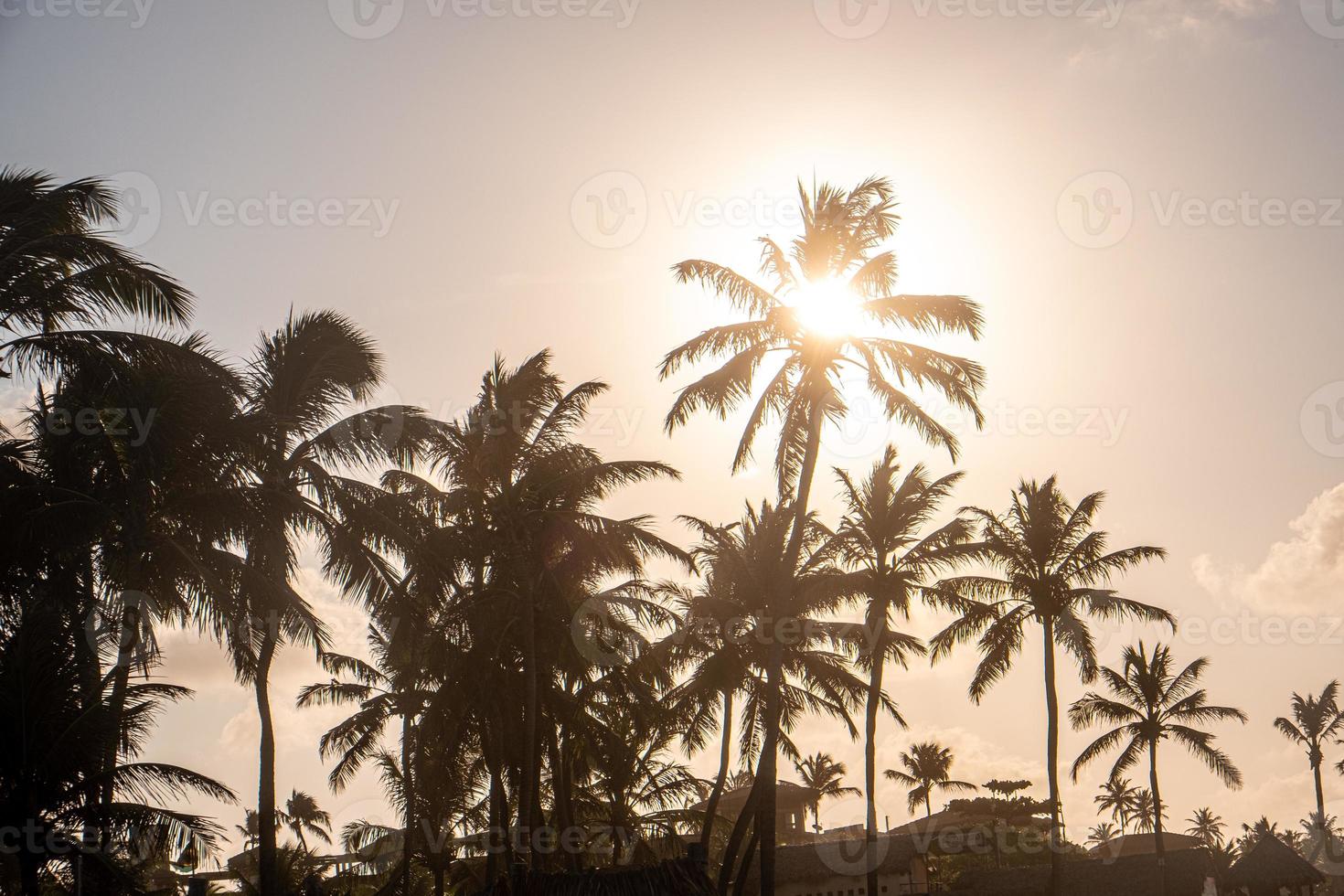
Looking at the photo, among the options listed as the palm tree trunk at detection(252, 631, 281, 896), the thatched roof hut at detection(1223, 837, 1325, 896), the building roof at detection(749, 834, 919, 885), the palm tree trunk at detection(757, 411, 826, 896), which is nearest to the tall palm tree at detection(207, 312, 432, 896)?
the palm tree trunk at detection(252, 631, 281, 896)

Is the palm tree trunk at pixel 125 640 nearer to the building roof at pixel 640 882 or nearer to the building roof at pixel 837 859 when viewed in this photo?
the building roof at pixel 640 882

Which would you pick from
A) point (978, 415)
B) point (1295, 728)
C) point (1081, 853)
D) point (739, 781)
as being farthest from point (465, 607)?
point (1295, 728)

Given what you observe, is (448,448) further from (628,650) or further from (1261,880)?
(1261,880)

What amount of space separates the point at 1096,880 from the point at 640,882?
78.3 feet

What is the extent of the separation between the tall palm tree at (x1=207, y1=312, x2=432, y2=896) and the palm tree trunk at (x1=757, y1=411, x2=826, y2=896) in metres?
8.65

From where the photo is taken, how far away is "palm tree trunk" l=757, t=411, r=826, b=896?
2565cm

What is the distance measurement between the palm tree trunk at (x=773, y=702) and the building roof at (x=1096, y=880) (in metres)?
13.3

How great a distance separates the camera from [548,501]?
2588cm

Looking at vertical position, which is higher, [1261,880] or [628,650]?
[628,650]

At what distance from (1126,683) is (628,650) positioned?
2575 cm

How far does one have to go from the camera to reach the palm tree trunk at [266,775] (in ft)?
65.6

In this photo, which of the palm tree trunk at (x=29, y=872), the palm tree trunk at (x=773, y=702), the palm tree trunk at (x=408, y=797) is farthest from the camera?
the palm tree trunk at (x=408, y=797)

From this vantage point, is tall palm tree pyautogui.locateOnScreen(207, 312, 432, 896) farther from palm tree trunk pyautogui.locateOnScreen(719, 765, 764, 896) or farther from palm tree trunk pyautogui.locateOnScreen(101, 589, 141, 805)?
palm tree trunk pyautogui.locateOnScreen(719, 765, 764, 896)

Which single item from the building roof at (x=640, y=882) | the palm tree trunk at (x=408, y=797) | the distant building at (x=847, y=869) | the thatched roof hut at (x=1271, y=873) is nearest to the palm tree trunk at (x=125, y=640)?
the building roof at (x=640, y=882)
